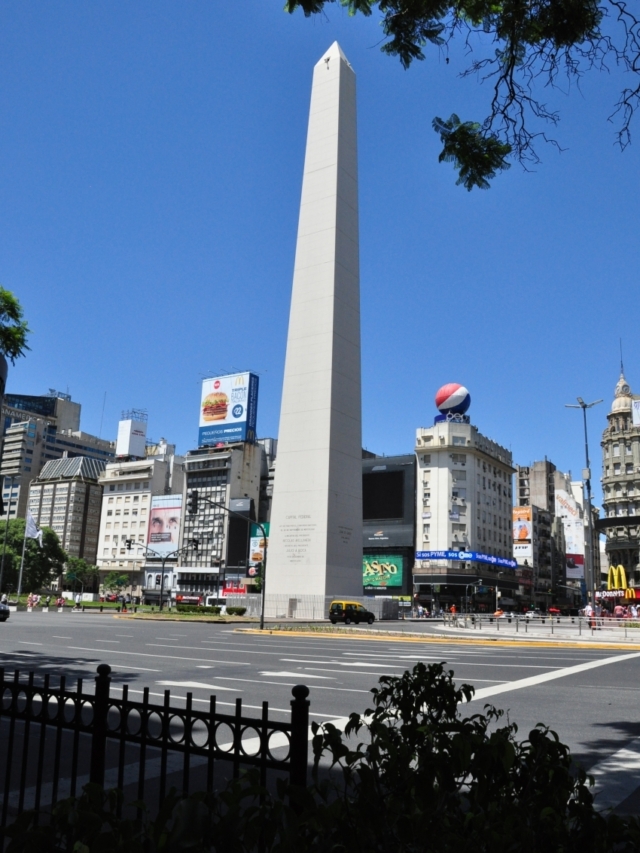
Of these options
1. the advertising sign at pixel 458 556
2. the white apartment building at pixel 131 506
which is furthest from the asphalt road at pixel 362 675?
the white apartment building at pixel 131 506

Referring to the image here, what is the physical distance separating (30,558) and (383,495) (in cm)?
4830

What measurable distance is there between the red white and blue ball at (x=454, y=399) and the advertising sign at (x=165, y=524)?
45.8 metres

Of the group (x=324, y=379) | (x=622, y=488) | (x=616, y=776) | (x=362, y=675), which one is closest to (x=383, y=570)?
(x=622, y=488)

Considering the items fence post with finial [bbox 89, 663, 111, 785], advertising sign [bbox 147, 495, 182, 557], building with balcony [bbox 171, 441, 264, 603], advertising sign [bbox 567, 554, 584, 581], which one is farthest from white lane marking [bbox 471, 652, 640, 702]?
advertising sign [bbox 147, 495, 182, 557]

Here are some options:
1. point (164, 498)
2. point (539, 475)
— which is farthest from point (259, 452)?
point (539, 475)

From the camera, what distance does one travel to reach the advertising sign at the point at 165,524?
119 m

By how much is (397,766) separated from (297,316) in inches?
1795

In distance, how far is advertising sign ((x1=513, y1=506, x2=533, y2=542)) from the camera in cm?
11100

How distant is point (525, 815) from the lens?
2.47 meters

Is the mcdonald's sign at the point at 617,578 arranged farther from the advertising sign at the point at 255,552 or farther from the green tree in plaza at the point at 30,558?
the green tree in plaza at the point at 30,558

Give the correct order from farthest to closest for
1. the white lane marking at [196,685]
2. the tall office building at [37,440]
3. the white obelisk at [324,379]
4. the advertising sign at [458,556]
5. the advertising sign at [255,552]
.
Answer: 1. the tall office building at [37,440]
2. the advertising sign at [255,552]
3. the advertising sign at [458,556]
4. the white obelisk at [324,379]
5. the white lane marking at [196,685]

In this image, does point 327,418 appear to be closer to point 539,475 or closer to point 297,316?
point 297,316

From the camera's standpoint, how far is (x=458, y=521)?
99.3 m

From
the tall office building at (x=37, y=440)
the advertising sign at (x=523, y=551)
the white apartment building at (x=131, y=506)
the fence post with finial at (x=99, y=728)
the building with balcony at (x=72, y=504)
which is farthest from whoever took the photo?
the tall office building at (x=37, y=440)
